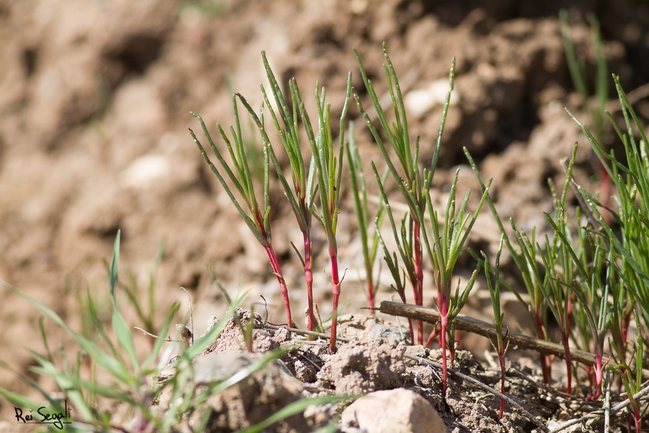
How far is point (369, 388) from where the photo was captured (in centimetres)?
99

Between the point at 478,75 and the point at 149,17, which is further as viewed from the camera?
the point at 149,17

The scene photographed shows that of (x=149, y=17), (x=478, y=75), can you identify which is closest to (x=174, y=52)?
(x=149, y=17)

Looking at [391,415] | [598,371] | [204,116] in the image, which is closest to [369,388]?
[391,415]

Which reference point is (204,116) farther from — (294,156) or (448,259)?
(448,259)

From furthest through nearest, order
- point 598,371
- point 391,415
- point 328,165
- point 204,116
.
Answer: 1. point 204,116
2. point 598,371
3. point 328,165
4. point 391,415

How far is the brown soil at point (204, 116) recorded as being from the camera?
2195 mm

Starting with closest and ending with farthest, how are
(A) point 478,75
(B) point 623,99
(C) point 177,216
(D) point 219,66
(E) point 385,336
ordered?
(B) point 623,99 < (E) point 385,336 < (A) point 478,75 < (C) point 177,216 < (D) point 219,66

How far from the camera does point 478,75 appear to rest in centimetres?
231

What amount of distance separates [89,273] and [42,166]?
2.29ft

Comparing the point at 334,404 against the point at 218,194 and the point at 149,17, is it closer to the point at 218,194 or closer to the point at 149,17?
the point at 218,194

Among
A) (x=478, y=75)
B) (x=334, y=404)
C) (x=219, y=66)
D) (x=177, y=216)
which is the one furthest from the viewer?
(x=219, y=66)

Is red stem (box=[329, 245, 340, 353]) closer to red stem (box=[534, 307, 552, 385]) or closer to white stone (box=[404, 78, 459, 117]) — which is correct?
red stem (box=[534, 307, 552, 385])

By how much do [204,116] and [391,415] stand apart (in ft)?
6.58

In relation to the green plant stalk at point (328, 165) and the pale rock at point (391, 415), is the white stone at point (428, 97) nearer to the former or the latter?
the green plant stalk at point (328, 165)
